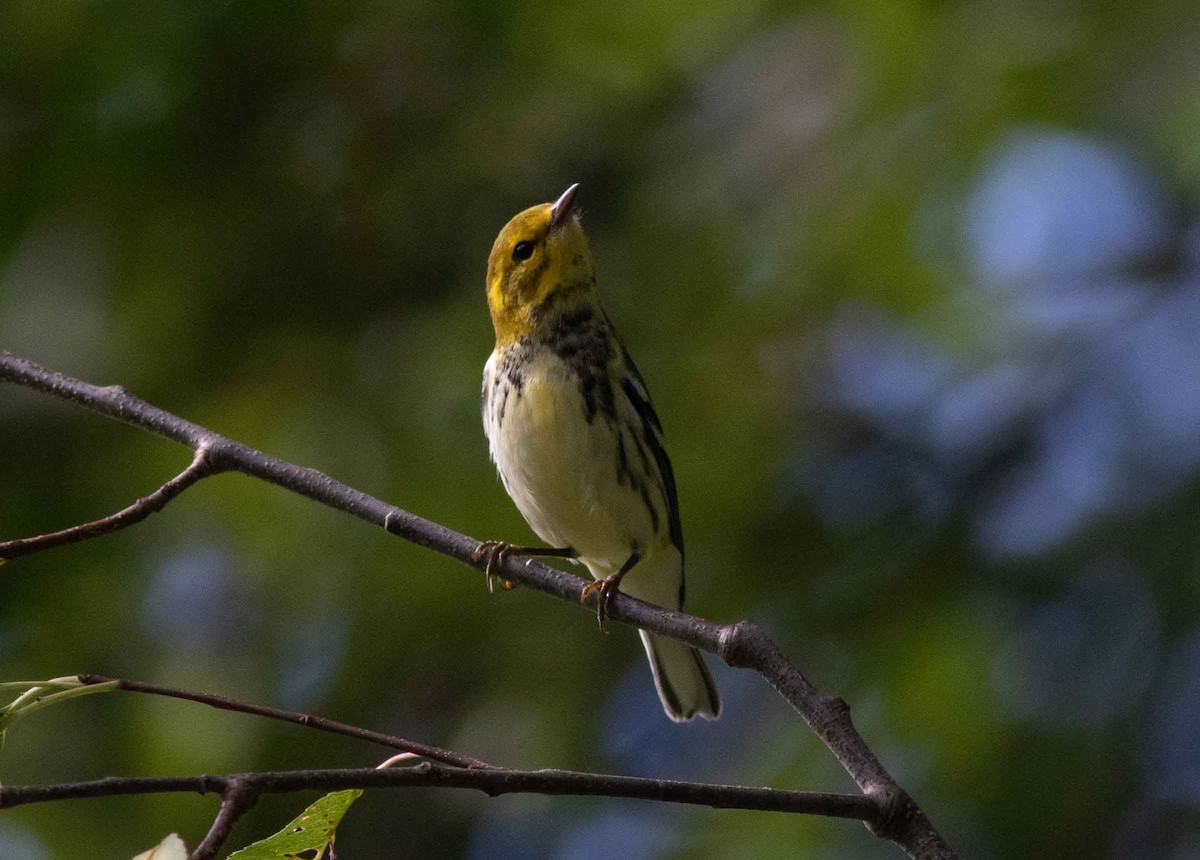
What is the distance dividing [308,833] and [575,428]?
70.5 inches

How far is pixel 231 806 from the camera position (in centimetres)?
149

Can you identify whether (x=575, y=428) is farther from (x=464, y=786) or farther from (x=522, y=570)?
(x=464, y=786)

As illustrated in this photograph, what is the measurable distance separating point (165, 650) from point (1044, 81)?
355 cm

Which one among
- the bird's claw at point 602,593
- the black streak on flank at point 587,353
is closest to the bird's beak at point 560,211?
the black streak on flank at point 587,353

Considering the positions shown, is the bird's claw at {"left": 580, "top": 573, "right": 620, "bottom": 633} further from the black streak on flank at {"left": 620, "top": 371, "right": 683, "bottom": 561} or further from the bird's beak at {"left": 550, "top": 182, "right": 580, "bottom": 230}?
the bird's beak at {"left": 550, "top": 182, "right": 580, "bottom": 230}

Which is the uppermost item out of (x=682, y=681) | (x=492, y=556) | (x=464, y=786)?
(x=682, y=681)

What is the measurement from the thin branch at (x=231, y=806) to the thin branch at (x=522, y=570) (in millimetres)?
780

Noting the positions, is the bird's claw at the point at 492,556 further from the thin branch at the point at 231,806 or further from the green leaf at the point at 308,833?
the thin branch at the point at 231,806

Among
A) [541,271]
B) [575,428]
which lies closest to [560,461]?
[575,428]

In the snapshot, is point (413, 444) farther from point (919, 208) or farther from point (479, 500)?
point (919, 208)

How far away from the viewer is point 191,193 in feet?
16.4

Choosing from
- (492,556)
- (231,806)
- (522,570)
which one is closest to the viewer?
(231,806)

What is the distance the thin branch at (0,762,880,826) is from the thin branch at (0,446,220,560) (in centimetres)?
45

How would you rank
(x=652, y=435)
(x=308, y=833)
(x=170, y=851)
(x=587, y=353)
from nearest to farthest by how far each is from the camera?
1. (x=170, y=851)
2. (x=308, y=833)
3. (x=587, y=353)
4. (x=652, y=435)
